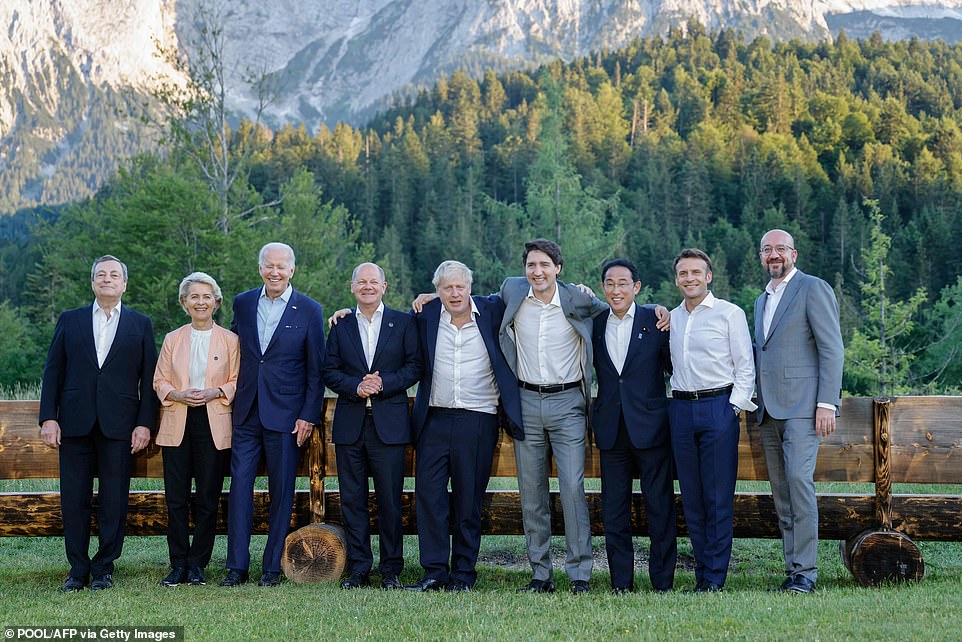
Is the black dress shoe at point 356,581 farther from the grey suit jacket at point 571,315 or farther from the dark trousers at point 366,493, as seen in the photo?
the grey suit jacket at point 571,315

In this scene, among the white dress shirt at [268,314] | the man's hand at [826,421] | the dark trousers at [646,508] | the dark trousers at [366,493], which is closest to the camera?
the man's hand at [826,421]

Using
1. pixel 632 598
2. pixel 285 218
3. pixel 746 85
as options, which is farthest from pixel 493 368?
pixel 746 85

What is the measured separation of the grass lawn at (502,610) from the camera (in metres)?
4.41

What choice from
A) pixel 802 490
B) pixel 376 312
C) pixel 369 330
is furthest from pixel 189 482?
pixel 802 490

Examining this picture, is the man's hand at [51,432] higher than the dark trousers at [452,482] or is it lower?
higher

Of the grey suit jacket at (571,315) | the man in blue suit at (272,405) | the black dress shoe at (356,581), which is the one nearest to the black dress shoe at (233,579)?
the man in blue suit at (272,405)

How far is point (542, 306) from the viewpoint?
5.78m

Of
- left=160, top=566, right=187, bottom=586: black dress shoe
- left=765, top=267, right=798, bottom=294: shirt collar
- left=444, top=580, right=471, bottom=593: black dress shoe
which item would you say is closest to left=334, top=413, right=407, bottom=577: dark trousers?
left=444, top=580, right=471, bottom=593: black dress shoe

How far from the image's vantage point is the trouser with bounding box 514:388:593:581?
5.70m

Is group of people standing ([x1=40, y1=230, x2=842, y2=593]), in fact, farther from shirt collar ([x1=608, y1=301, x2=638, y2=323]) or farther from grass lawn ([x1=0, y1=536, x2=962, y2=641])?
grass lawn ([x1=0, y1=536, x2=962, y2=641])

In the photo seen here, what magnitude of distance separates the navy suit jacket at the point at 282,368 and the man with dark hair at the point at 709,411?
2362 millimetres

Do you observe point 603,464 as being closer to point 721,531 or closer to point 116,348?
point 721,531

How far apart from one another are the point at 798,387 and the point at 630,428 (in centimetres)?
107

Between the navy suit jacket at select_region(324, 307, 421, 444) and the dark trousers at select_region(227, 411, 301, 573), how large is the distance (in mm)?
386
